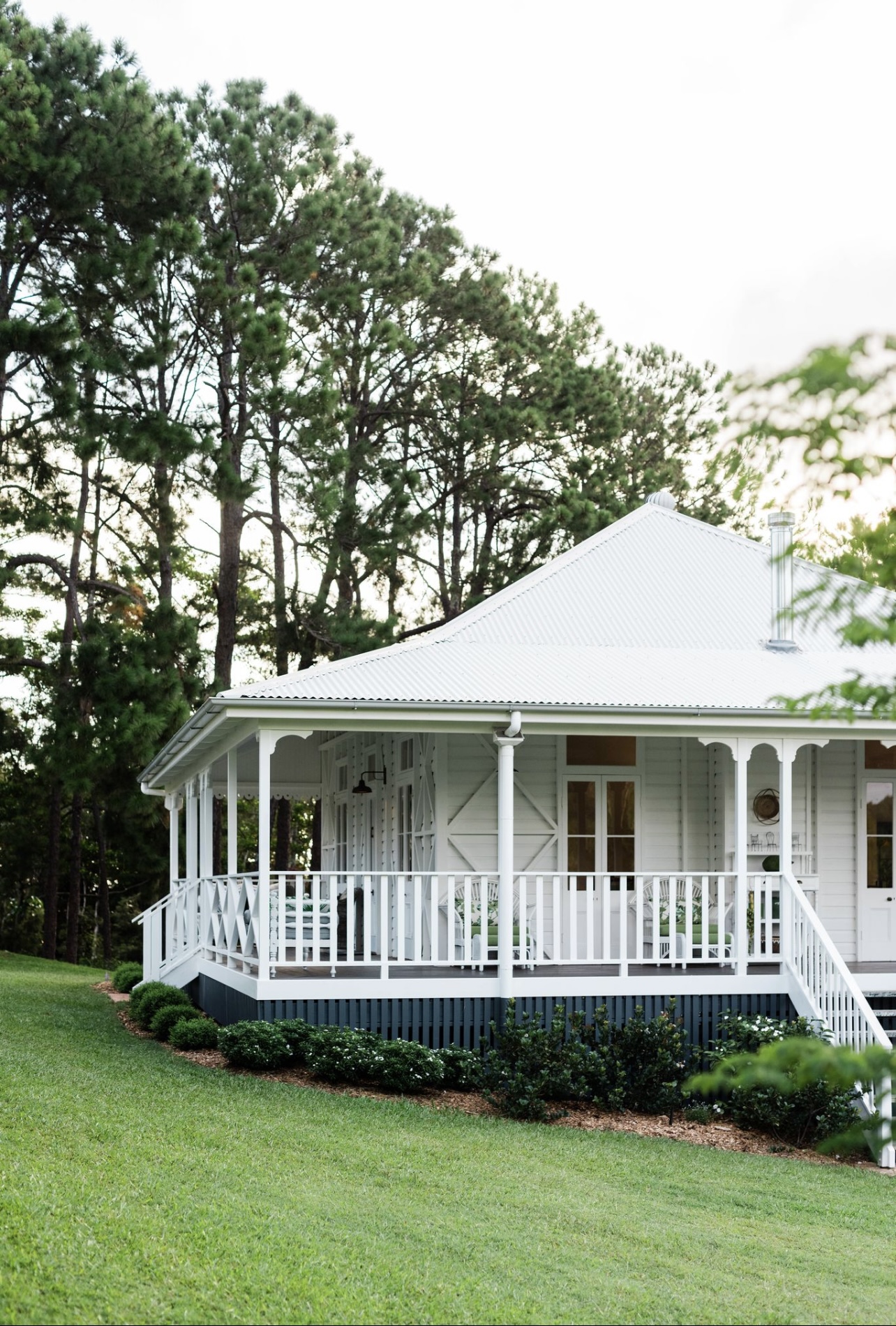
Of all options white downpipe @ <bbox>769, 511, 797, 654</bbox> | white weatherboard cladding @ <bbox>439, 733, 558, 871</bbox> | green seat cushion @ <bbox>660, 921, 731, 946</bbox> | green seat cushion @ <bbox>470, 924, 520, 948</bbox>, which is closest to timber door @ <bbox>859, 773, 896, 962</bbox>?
white downpipe @ <bbox>769, 511, 797, 654</bbox>

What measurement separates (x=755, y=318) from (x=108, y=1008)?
55.4 feet

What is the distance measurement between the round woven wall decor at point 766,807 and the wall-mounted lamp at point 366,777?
4602mm

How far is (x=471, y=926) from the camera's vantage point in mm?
13703

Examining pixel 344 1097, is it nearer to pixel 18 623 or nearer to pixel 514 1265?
pixel 514 1265

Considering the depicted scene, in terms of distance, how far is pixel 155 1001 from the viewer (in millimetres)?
16516

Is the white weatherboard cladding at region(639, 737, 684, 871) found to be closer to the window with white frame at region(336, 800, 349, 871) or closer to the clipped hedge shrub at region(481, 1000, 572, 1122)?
the clipped hedge shrub at region(481, 1000, 572, 1122)

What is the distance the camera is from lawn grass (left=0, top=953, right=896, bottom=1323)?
650 centimetres

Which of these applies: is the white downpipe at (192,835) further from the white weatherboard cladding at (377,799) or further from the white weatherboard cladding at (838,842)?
the white weatherboard cladding at (838,842)

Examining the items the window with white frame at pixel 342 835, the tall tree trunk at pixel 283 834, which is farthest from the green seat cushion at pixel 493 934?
the tall tree trunk at pixel 283 834

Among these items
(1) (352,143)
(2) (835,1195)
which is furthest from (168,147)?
(2) (835,1195)

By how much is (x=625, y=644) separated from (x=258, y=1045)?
6.63 meters

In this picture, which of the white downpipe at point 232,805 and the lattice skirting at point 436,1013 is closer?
the lattice skirting at point 436,1013

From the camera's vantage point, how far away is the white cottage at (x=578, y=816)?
42.5 ft

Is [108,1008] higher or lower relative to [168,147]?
lower
